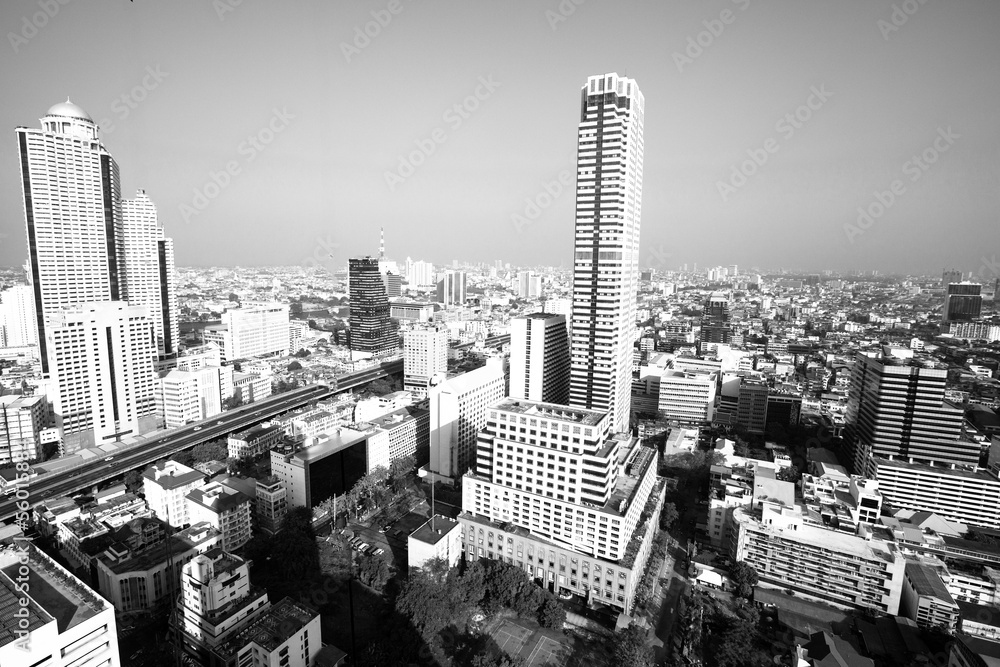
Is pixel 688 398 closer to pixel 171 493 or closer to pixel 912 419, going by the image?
pixel 912 419

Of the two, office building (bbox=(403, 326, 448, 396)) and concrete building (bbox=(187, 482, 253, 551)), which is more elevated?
office building (bbox=(403, 326, 448, 396))

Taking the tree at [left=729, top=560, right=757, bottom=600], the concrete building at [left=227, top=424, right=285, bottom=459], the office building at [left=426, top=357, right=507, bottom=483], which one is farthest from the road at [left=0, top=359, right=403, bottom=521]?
the tree at [left=729, top=560, right=757, bottom=600]

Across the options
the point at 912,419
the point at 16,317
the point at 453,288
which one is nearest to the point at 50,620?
the point at 912,419

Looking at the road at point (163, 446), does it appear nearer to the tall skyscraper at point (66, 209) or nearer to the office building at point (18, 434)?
the office building at point (18, 434)

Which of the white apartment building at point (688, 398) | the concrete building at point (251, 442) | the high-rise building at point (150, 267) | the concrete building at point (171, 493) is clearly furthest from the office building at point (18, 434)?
the white apartment building at point (688, 398)

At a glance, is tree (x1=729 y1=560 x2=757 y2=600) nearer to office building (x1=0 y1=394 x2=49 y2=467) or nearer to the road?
the road

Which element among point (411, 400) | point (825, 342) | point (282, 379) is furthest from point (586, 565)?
point (825, 342)
